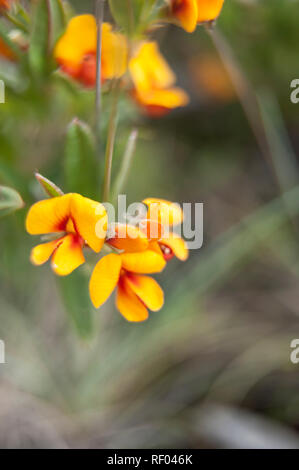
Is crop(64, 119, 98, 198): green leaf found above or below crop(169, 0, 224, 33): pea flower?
below

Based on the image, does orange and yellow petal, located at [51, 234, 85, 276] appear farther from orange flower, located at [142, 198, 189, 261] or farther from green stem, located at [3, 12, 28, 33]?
green stem, located at [3, 12, 28, 33]

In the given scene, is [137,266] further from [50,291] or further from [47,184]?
[50,291]

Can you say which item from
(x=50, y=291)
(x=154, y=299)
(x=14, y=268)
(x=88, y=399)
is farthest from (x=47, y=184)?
(x=50, y=291)

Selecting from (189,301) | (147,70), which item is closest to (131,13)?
(147,70)

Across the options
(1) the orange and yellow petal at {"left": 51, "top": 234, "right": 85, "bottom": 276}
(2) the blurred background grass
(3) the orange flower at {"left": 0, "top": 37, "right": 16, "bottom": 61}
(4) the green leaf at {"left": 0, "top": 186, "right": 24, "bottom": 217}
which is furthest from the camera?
(2) the blurred background grass

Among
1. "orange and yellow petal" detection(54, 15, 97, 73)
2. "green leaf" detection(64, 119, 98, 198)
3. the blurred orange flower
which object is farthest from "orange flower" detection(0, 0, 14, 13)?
"green leaf" detection(64, 119, 98, 198)

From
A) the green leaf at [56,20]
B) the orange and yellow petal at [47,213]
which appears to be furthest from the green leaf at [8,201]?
the green leaf at [56,20]

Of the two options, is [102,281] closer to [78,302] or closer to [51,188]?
[51,188]
